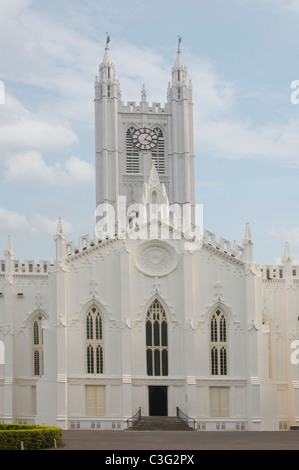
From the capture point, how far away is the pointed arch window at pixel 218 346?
60031mm

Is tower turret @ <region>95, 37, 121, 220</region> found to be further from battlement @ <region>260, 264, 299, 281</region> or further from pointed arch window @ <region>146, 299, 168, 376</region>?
pointed arch window @ <region>146, 299, 168, 376</region>

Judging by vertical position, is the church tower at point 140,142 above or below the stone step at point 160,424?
above

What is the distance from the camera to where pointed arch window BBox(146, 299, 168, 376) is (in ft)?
Answer: 198

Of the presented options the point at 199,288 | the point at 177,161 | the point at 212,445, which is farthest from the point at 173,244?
the point at 177,161

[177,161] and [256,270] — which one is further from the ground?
[177,161]

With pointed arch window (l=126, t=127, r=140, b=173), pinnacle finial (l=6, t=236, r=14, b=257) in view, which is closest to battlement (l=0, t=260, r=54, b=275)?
pinnacle finial (l=6, t=236, r=14, b=257)

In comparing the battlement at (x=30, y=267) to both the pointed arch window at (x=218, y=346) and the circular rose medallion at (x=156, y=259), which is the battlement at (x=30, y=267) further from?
the pointed arch window at (x=218, y=346)

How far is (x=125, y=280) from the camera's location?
5991 cm

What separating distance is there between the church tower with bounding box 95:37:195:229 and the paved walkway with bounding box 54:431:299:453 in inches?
1663

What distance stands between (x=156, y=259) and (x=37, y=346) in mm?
11578

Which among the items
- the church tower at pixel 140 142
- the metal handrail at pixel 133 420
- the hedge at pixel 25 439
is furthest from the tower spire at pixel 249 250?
the church tower at pixel 140 142

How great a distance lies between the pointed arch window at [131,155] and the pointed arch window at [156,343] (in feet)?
120

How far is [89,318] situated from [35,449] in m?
17.8

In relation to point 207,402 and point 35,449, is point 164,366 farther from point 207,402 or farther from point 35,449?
point 35,449
